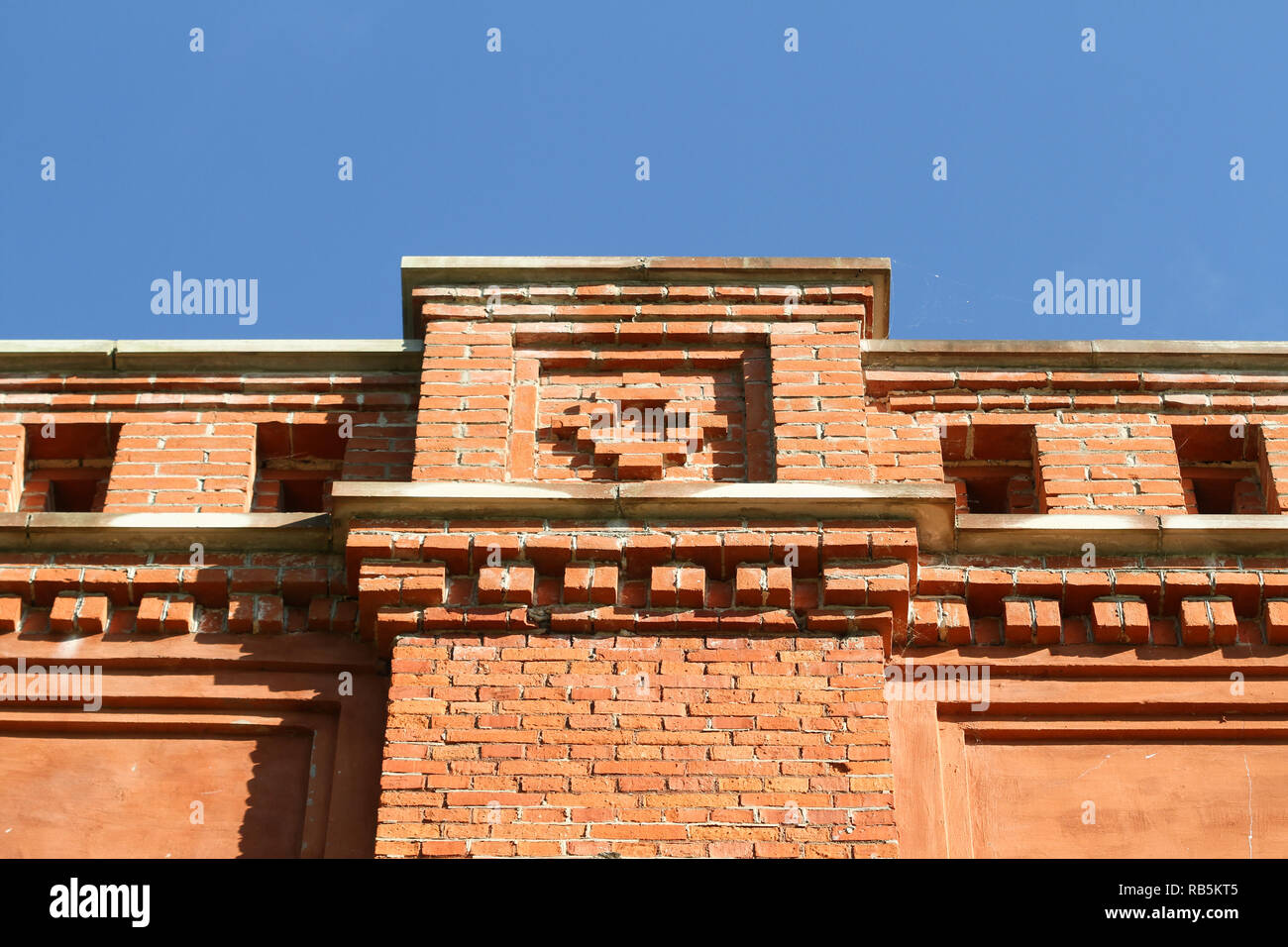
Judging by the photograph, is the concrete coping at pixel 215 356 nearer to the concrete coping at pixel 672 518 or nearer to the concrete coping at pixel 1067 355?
the concrete coping at pixel 672 518

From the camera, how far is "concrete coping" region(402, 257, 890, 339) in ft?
29.3

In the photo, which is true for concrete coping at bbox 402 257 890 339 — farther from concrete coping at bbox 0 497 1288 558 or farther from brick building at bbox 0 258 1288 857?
concrete coping at bbox 0 497 1288 558

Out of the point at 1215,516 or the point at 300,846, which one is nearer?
the point at 300,846

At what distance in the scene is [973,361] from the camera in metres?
9.04

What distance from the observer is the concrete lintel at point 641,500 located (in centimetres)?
780

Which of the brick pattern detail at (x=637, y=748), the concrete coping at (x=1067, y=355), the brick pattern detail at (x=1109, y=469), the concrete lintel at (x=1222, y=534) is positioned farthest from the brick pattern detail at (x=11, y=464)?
the concrete lintel at (x=1222, y=534)

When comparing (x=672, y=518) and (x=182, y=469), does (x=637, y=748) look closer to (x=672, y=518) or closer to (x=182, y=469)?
(x=672, y=518)

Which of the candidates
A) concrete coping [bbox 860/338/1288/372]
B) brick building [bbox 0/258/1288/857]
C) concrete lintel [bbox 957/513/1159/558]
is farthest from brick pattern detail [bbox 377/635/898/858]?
concrete coping [bbox 860/338/1288/372]

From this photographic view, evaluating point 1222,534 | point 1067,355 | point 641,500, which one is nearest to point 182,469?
point 641,500

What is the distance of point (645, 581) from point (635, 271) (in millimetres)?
1883

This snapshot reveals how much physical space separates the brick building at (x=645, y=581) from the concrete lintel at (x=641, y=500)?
0.06 ft

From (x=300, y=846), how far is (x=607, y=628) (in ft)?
4.99

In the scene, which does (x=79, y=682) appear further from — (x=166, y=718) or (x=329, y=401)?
(x=329, y=401)

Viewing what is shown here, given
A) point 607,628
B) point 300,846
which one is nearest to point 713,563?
point 607,628
